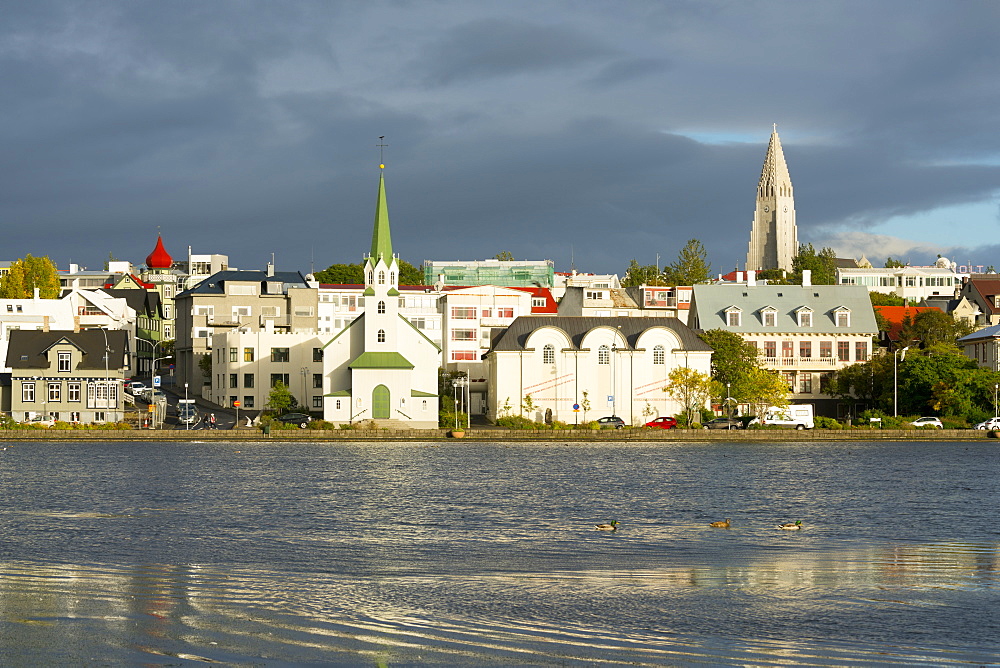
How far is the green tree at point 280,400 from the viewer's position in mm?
108438

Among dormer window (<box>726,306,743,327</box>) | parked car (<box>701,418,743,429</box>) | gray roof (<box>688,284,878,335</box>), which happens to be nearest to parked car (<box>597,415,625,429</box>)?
parked car (<box>701,418,743,429</box>)

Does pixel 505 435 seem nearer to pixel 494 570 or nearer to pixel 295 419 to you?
pixel 295 419

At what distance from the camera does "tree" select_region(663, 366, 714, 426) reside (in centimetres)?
10412

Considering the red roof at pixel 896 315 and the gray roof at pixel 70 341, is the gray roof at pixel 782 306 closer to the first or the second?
the red roof at pixel 896 315

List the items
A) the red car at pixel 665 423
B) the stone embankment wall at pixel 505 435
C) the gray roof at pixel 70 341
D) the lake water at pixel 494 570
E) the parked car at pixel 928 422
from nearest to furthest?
the lake water at pixel 494 570
the stone embankment wall at pixel 505 435
the parked car at pixel 928 422
the red car at pixel 665 423
the gray roof at pixel 70 341

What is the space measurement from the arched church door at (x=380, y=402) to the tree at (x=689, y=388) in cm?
2215

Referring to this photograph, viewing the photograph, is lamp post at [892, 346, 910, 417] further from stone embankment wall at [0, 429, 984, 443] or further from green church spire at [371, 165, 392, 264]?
green church spire at [371, 165, 392, 264]

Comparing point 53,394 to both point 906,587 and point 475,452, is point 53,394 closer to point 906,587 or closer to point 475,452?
point 475,452

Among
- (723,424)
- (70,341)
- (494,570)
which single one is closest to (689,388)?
(723,424)

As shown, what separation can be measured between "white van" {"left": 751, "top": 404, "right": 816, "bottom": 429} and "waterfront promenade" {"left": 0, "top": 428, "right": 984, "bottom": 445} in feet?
8.87

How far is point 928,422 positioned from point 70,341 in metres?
67.3

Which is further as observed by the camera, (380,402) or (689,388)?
(689,388)

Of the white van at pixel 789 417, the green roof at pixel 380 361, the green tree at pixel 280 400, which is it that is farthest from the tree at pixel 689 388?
the green tree at pixel 280 400

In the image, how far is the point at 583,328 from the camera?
4304 inches
